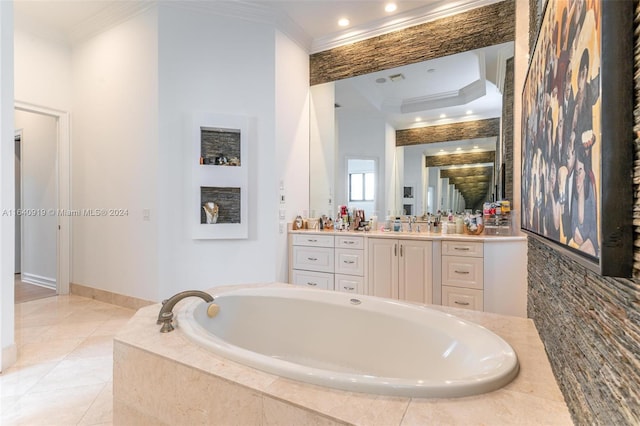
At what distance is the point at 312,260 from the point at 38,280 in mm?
3834

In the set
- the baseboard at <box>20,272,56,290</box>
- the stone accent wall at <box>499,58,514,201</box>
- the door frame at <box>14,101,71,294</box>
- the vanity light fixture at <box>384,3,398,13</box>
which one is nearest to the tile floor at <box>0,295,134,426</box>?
the door frame at <box>14,101,71,294</box>

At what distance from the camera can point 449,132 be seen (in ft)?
11.4

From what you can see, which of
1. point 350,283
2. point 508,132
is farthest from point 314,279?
point 508,132

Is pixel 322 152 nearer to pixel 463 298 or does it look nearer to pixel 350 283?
pixel 350 283

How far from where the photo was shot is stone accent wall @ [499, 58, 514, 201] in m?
2.93

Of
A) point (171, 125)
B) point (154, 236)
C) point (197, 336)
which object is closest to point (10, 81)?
point (171, 125)

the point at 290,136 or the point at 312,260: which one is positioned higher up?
the point at 290,136

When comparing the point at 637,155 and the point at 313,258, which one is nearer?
the point at 637,155

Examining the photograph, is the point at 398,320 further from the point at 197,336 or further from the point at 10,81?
the point at 10,81

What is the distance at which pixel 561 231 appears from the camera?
31.5 inches

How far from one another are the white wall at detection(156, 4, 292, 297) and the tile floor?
0.72 metres

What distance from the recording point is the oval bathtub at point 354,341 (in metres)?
0.98

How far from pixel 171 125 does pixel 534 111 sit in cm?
303

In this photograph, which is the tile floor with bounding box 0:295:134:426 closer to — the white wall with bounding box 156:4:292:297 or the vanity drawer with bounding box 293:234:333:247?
the white wall with bounding box 156:4:292:297
